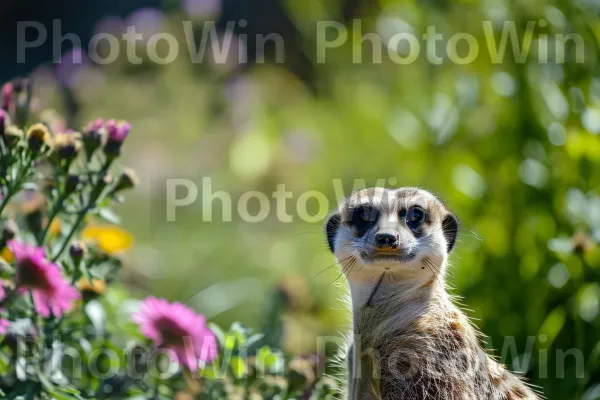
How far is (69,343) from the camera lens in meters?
2.98

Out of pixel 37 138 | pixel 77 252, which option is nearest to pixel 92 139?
pixel 37 138

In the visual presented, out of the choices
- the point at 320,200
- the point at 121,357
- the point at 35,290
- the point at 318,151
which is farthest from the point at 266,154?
the point at 35,290

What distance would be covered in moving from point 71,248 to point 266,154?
4.25m

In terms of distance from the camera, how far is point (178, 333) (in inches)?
113

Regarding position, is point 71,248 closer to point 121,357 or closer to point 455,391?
point 121,357

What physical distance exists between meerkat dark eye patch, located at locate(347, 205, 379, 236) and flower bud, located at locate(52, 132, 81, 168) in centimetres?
80

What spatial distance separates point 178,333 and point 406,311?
725 millimetres

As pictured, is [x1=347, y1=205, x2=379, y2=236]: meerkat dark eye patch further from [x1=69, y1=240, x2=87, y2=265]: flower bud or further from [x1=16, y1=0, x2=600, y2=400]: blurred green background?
[x1=69, y1=240, x2=87, y2=265]: flower bud

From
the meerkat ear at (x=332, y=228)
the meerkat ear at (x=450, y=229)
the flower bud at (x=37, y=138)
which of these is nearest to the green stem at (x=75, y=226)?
the flower bud at (x=37, y=138)

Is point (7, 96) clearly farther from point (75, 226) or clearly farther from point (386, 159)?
point (386, 159)

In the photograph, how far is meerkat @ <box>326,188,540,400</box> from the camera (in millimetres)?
2502

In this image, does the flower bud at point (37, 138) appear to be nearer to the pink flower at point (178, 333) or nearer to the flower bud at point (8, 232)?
the flower bud at point (8, 232)

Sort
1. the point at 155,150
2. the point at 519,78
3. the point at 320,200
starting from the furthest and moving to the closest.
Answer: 1. the point at 155,150
2. the point at 320,200
3. the point at 519,78

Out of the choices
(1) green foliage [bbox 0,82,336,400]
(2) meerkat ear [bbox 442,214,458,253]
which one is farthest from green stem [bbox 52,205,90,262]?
(2) meerkat ear [bbox 442,214,458,253]
